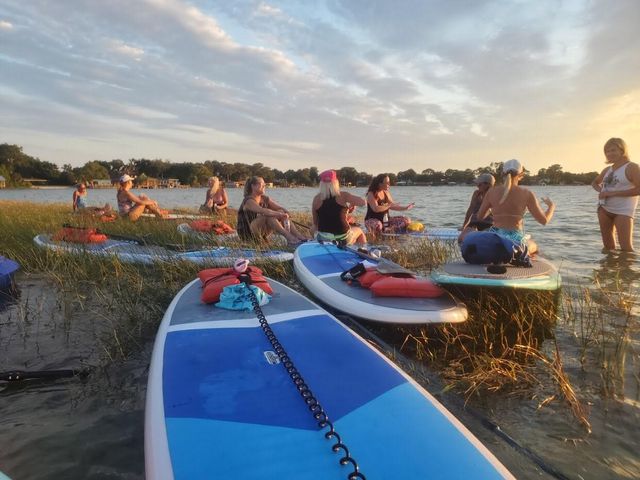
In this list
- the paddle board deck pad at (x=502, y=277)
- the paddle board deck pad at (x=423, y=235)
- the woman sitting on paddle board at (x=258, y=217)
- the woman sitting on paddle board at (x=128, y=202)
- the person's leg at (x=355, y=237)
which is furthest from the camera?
the woman sitting on paddle board at (x=128, y=202)

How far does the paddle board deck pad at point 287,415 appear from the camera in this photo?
5.51ft

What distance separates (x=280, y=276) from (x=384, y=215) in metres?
4.52

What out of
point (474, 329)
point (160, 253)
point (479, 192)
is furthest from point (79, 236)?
point (479, 192)

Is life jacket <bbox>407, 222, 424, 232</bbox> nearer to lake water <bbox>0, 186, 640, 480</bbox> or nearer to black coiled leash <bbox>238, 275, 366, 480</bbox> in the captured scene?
lake water <bbox>0, 186, 640, 480</bbox>

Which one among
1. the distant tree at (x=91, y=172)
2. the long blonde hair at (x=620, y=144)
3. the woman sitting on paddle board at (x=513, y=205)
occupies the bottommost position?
the woman sitting on paddle board at (x=513, y=205)

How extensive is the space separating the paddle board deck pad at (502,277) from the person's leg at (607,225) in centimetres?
416

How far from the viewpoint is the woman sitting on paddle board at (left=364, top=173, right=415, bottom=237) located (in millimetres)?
8961

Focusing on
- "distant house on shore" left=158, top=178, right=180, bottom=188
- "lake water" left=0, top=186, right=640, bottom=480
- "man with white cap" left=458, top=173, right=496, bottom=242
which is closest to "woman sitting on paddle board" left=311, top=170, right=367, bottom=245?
"man with white cap" left=458, top=173, right=496, bottom=242

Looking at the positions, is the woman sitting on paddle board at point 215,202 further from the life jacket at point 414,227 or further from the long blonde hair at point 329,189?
the long blonde hair at point 329,189

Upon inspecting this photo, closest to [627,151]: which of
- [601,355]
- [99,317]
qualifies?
[601,355]

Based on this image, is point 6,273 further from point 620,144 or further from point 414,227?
point 620,144

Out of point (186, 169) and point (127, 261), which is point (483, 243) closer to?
point (127, 261)

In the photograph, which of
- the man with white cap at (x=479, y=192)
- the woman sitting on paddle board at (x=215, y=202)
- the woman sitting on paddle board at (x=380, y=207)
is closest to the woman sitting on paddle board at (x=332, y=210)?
the woman sitting on paddle board at (x=380, y=207)

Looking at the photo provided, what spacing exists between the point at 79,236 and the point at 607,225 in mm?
9164
